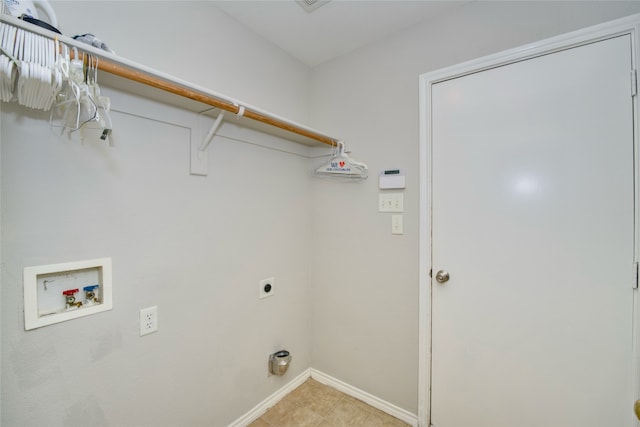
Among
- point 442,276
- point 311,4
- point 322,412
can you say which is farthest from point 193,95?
point 322,412

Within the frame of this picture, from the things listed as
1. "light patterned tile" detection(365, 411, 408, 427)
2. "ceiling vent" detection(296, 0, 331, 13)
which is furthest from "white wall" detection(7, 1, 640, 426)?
"ceiling vent" detection(296, 0, 331, 13)

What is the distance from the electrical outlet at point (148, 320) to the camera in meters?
1.21

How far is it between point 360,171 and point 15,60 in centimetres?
156

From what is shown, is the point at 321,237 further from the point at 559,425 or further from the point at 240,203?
the point at 559,425

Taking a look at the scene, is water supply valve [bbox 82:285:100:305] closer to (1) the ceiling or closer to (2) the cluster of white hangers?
(2) the cluster of white hangers

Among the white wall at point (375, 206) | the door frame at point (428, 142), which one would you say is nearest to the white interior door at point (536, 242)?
the door frame at point (428, 142)

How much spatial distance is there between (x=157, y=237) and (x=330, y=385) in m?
1.66

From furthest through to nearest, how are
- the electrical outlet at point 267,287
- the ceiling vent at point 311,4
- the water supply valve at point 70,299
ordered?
the electrical outlet at point 267,287
the ceiling vent at point 311,4
the water supply valve at point 70,299

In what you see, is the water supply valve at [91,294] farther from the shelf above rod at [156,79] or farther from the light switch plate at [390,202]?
the light switch plate at [390,202]

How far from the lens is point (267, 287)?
1.78m

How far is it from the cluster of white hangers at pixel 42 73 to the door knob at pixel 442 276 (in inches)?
68.4

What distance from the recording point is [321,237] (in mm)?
2094

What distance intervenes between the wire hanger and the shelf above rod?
45cm

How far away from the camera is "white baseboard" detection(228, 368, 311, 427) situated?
1.63 metres
